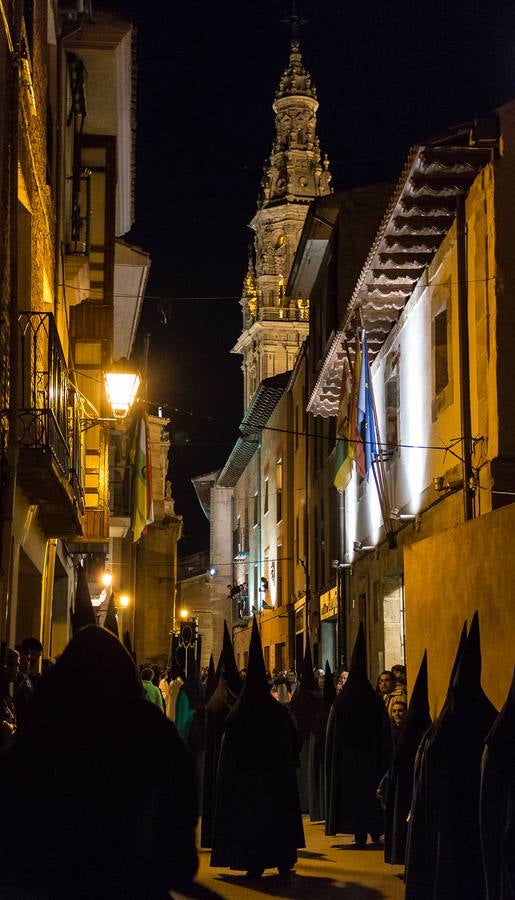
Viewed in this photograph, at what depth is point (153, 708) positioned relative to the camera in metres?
4.64

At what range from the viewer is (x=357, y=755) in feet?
42.6

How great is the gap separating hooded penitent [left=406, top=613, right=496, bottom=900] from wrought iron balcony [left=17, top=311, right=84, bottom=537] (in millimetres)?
5921

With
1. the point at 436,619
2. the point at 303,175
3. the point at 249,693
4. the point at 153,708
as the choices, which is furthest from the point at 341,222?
the point at 303,175

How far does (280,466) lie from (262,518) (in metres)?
5.13

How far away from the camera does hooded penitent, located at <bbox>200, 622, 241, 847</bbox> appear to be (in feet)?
41.8

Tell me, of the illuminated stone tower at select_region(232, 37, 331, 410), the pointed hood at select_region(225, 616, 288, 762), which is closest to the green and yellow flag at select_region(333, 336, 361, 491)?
the pointed hood at select_region(225, 616, 288, 762)

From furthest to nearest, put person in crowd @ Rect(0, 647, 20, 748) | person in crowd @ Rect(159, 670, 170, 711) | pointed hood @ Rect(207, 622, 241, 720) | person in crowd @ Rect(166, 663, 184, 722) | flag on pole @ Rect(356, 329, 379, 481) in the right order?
person in crowd @ Rect(159, 670, 170, 711) → person in crowd @ Rect(166, 663, 184, 722) → flag on pole @ Rect(356, 329, 379, 481) → pointed hood @ Rect(207, 622, 241, 720) → person in crowd @ Rect(0, 647, 20, 748)

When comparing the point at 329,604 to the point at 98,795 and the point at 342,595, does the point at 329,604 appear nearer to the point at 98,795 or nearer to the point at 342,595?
the point at 342,595

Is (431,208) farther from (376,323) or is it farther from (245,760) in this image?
(245,760)

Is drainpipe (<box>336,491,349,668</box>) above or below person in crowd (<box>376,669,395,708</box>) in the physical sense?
above

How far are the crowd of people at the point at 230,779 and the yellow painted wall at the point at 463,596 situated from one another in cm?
61

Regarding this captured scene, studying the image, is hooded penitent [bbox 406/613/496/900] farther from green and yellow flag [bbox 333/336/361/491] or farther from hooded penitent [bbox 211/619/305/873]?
green and yellow flag [bbox 333/336/361/491]

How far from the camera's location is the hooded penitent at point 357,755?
1280 cm

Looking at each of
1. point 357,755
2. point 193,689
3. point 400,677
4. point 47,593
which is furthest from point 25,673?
point 47,593
